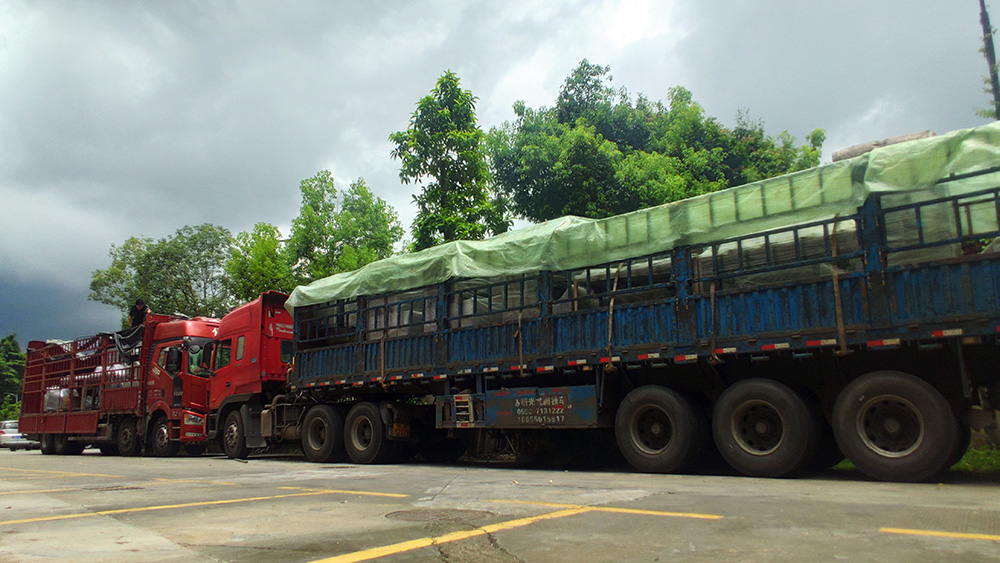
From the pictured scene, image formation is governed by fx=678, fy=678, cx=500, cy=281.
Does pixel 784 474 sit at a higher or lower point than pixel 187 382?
lower

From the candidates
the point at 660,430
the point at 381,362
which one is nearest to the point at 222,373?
the point at 381,362

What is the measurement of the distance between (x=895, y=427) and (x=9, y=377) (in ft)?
257

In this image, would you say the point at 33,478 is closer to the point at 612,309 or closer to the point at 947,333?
the point at 612,309

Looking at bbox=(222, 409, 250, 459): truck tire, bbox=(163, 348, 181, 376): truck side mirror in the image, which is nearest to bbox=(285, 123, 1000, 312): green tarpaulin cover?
bbox=(222, 409, 250, 459): truck tire

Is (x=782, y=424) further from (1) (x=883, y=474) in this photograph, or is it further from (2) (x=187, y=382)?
(2) (x=187, y=382)

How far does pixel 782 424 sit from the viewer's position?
7.82 meters

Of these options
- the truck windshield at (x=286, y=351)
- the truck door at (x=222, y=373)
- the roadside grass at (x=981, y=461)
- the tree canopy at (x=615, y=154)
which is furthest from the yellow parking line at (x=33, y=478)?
the tree canopy at (x=615, y=154)

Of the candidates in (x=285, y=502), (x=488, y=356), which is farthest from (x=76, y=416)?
(x=285, y=502)

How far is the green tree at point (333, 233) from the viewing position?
30.5 meters

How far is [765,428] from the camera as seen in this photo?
8.05 metres

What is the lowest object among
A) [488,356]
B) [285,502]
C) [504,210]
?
[285,502]

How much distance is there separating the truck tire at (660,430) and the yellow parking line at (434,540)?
3571 mm

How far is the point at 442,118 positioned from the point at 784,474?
15160 millimetres

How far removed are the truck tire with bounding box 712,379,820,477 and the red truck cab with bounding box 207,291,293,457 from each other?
10.0 m
